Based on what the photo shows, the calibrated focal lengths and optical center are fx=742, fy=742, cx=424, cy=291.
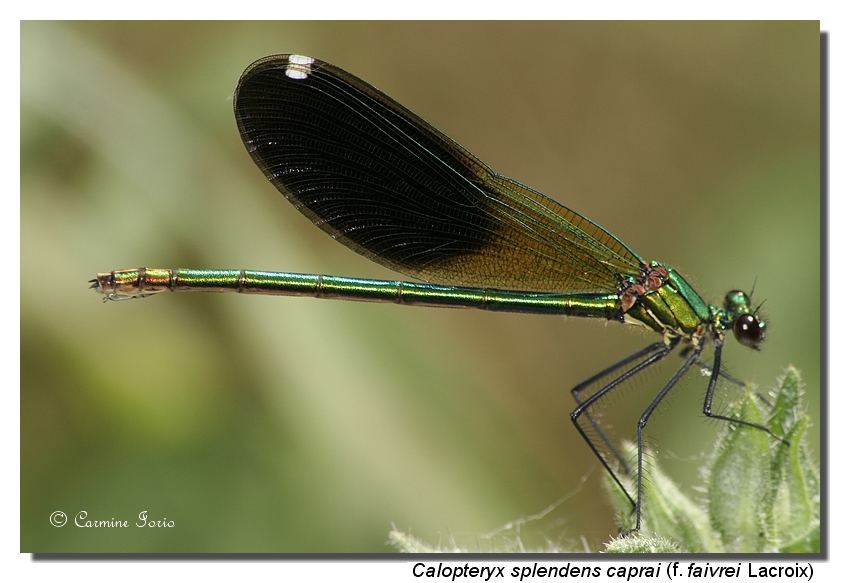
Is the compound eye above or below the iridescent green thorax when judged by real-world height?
below

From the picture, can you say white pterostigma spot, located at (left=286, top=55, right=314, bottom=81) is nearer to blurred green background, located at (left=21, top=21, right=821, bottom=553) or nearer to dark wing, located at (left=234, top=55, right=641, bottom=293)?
dark wing, located at (left=234, top=55, right=641, bottom=293)

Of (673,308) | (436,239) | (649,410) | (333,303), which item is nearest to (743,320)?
(673,308)

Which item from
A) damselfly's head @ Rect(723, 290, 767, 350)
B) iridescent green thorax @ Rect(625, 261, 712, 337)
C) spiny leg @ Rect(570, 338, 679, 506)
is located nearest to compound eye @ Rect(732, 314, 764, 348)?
damselfly's head @ Rect(723, 290, 767, 350)

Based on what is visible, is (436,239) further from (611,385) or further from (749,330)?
(749,330)

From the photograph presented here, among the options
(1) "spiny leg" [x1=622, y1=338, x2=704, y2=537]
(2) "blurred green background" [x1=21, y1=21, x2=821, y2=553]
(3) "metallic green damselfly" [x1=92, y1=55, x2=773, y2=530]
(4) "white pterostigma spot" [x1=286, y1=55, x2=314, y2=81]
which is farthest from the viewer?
(2) "blurred green background" [x1=21, y1=21, x2=821, y2=553]

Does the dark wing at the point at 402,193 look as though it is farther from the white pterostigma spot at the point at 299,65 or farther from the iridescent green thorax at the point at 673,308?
the iridescent green thorax at the point at 673,308
